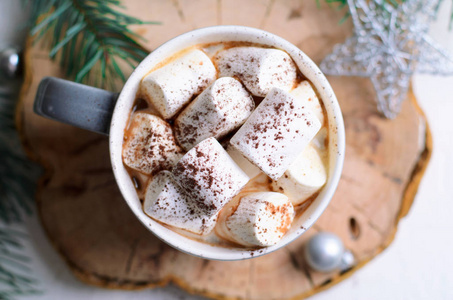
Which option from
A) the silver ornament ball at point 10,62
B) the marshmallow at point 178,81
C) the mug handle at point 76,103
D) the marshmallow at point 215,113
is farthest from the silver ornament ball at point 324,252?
the silver ornament ball at point 10,62

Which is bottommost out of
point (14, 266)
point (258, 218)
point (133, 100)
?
point (14, 266)

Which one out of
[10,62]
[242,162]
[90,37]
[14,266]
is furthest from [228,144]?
[14,266]

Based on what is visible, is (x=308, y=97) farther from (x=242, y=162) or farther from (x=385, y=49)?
(x=385, y=49)

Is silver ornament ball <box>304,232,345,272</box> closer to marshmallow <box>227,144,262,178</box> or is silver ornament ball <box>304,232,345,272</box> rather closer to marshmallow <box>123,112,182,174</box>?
marshmallow <box>227,144,262,178</box>

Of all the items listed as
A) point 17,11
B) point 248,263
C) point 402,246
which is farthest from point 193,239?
point 17,11

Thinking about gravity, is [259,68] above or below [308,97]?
above

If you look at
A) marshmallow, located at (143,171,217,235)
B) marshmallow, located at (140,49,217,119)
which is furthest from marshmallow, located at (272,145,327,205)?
marshmallow, located at (140,49,217,119)
